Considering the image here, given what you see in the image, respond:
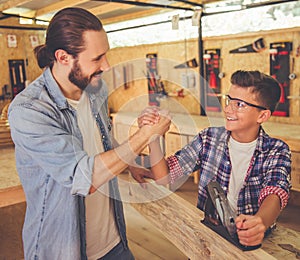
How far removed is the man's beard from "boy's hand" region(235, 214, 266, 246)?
0.70 m

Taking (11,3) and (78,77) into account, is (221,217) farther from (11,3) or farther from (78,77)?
(11,3)

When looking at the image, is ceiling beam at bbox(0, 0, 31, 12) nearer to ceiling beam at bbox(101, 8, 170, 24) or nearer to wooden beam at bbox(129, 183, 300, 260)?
wooden beam at bbox(129, 183, 300, 260)

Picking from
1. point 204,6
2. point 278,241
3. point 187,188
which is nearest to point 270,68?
point 204,6

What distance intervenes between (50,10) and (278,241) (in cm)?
403

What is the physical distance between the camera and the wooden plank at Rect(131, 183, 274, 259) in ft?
3.93

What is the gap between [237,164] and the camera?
157cm

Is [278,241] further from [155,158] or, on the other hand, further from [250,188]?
[155,158]

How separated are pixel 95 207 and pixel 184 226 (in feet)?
1.16

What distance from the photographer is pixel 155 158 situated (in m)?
1.60

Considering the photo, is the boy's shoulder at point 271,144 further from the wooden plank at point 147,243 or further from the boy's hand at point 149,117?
the wooden plank at point 147,243

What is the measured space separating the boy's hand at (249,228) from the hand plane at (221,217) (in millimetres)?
38

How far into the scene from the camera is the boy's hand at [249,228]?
3.61 feet

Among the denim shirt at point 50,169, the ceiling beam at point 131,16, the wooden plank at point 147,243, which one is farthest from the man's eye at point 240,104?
the ceiling beam at point 131,16

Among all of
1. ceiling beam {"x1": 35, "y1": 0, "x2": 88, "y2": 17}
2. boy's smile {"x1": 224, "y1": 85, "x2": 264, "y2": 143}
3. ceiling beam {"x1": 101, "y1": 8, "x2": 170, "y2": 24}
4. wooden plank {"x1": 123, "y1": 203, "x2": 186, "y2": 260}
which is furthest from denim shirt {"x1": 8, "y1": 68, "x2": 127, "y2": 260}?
ceiling beam {"x1": 101, "y1": 8, "x2": 170, "y2": 24}
